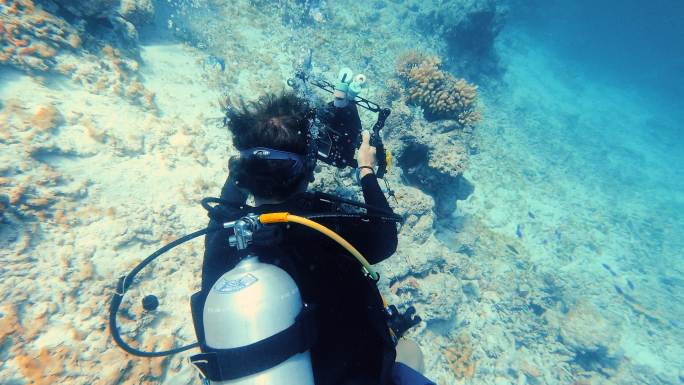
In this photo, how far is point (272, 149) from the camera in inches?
72.5

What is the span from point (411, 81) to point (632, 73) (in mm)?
56771

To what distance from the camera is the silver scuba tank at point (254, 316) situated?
1.37 metres

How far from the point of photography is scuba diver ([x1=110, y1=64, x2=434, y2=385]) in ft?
4.57

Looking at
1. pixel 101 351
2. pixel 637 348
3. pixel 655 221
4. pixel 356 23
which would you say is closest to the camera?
pixel 101 351

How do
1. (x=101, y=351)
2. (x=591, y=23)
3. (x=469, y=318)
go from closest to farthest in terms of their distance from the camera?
1. (x=101, y=351)
2. (x=469, y=318)
3. (x=591, y=23)

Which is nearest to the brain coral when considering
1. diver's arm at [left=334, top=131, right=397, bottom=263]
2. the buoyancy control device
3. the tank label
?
diver's arm at [left=334, top=131, right=397, bottom=263]

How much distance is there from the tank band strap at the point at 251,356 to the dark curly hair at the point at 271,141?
2.85 ft

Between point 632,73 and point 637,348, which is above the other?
point 632,73

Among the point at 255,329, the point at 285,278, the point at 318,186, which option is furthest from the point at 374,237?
the point at 318,186

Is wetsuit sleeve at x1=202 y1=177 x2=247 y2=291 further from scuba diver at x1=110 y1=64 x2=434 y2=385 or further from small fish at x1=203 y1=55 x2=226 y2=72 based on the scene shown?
small fish at x1=203 y1=55 x2=226 y2=72

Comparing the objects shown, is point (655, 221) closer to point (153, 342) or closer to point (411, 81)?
point (411, 81)

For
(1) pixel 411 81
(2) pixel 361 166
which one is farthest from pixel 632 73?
(2) pixel 361 166

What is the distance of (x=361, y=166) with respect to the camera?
278 cm

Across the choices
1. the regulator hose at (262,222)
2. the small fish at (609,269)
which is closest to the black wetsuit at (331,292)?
the regulator hose at (262,222)
